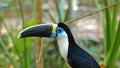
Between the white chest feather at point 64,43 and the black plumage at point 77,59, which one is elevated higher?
the white chest feather at point 64,43

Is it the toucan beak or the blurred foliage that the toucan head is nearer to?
the toucan beak

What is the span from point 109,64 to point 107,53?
5 centimetres

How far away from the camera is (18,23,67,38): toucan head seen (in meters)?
1.16

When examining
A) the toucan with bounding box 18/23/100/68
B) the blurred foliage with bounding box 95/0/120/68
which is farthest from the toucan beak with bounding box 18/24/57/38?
the blurred foliage with bounding box 95/0/120/68

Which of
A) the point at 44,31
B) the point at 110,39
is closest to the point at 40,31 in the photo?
the point at 44,31

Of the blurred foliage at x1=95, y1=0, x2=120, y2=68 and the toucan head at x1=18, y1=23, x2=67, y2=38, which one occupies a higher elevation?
the toucan head at x1=18, y1=23, x2=67, y2=38

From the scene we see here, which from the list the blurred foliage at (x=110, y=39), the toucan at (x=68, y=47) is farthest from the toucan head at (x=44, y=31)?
the blurred foliage at (x=110, y=39)

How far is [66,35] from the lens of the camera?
4.00 ft

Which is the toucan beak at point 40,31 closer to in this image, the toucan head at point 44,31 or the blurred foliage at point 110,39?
the toucan head at point 44,31

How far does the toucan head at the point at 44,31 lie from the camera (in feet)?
3.81

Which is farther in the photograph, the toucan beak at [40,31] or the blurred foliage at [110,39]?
the blurred foliage at [110,39]

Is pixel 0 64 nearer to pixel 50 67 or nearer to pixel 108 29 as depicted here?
pixel 50 67

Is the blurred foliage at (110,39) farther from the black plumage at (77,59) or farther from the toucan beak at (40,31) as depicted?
the toucan beak at (40,31)

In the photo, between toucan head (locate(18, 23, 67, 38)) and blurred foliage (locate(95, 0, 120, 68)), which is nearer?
toucan head (locate(18, 23, 67, 38))
